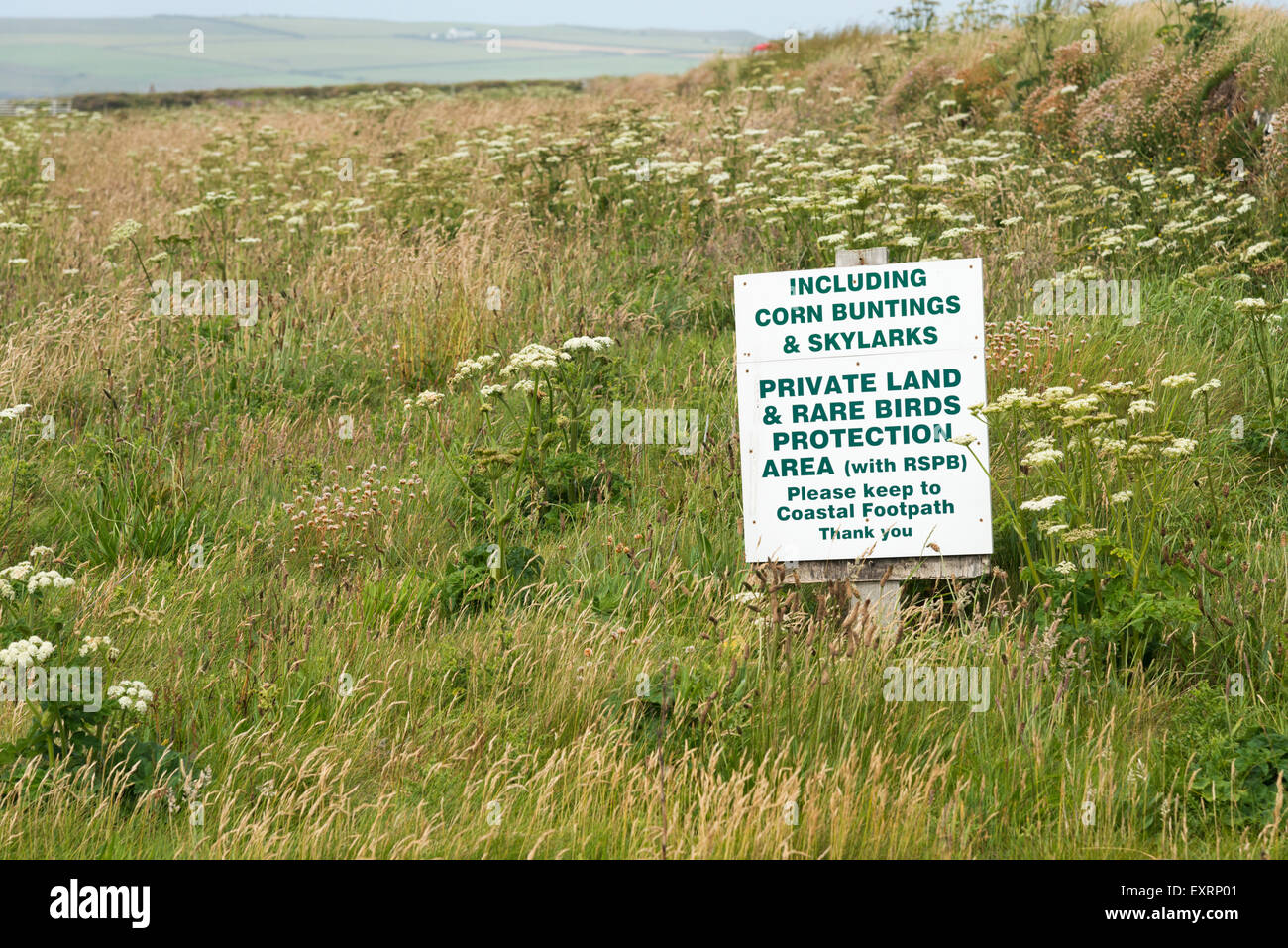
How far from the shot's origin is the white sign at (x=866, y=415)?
4.30 meters

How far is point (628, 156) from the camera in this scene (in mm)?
10438

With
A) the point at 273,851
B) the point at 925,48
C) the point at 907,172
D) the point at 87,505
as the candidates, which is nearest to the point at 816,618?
the point at 273,851

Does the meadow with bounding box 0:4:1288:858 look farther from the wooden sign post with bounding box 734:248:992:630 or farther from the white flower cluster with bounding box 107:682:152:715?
the wooden sign post with bounding box 734:248:992:630

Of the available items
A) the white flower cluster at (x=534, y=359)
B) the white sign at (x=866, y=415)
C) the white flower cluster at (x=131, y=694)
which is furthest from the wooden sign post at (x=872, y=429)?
the white flower cluster at (x=131, y=694)

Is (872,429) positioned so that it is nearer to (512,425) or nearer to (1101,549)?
(1101,549)

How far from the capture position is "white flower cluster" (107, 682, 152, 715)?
3.24 metres

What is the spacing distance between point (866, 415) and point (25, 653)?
2961mm

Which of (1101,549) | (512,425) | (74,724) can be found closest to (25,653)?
(74,724)

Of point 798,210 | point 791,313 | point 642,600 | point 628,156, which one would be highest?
point 628,156

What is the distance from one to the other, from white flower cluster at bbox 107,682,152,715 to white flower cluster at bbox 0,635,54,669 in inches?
9.0

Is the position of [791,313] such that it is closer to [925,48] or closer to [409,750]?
[409,750]

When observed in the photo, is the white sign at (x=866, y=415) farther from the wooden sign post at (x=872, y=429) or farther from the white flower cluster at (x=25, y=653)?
the white flower cluster at (x=25, y=653)

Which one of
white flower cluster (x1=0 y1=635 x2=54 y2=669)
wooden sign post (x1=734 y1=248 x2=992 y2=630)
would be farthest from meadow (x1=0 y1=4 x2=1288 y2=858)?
wooden sign post (x1=734 y1=248 x2=992 y2=630)

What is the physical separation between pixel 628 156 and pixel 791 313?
6.44 metres
